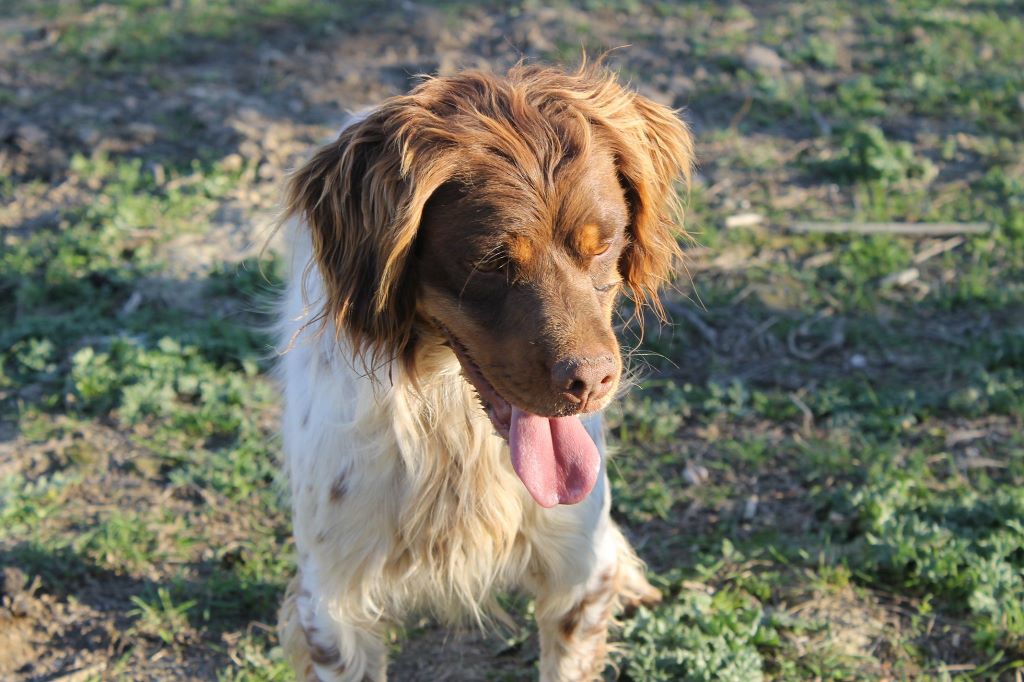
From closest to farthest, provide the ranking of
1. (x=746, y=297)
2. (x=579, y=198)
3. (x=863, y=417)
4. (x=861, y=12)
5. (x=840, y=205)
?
(x=579, y=198) → (x=863, y=417) → (x=746, y=297) → (x=840, y=205) → (x=861, y=12)

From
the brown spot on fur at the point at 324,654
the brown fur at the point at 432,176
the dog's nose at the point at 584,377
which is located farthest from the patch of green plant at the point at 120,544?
the dog's nose at the point at 584,377

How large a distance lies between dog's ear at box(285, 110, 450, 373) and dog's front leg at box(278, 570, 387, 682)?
2.64 ft

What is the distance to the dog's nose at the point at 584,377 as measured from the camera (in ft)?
8.37

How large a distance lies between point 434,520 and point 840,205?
3.83 meters

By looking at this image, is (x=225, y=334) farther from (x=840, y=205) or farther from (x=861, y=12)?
(x=861, y=12)

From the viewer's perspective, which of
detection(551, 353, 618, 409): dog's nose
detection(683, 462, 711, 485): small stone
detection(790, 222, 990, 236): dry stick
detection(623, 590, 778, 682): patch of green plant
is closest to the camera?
detection(551, 353, 618, 409): dog's nose

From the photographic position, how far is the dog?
264 centimetres

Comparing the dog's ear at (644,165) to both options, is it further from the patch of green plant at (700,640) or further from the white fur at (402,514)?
the patch of green plant at (700,640)

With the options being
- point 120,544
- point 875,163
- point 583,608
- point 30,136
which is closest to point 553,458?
point 583,608

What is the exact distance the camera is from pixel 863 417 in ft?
15.1

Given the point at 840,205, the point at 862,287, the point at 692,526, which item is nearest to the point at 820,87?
the point at 840,205

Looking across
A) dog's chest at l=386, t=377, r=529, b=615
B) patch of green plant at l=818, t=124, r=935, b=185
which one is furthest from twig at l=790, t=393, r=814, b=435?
patch of green plant at l=818, t=124, r=935, b=185

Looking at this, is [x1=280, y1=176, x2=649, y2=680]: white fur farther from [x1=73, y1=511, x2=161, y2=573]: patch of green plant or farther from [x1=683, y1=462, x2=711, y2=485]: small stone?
[x1=683, y1=462, x2=711, y2=485]: small stone

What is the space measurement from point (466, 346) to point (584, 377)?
0.33 m
